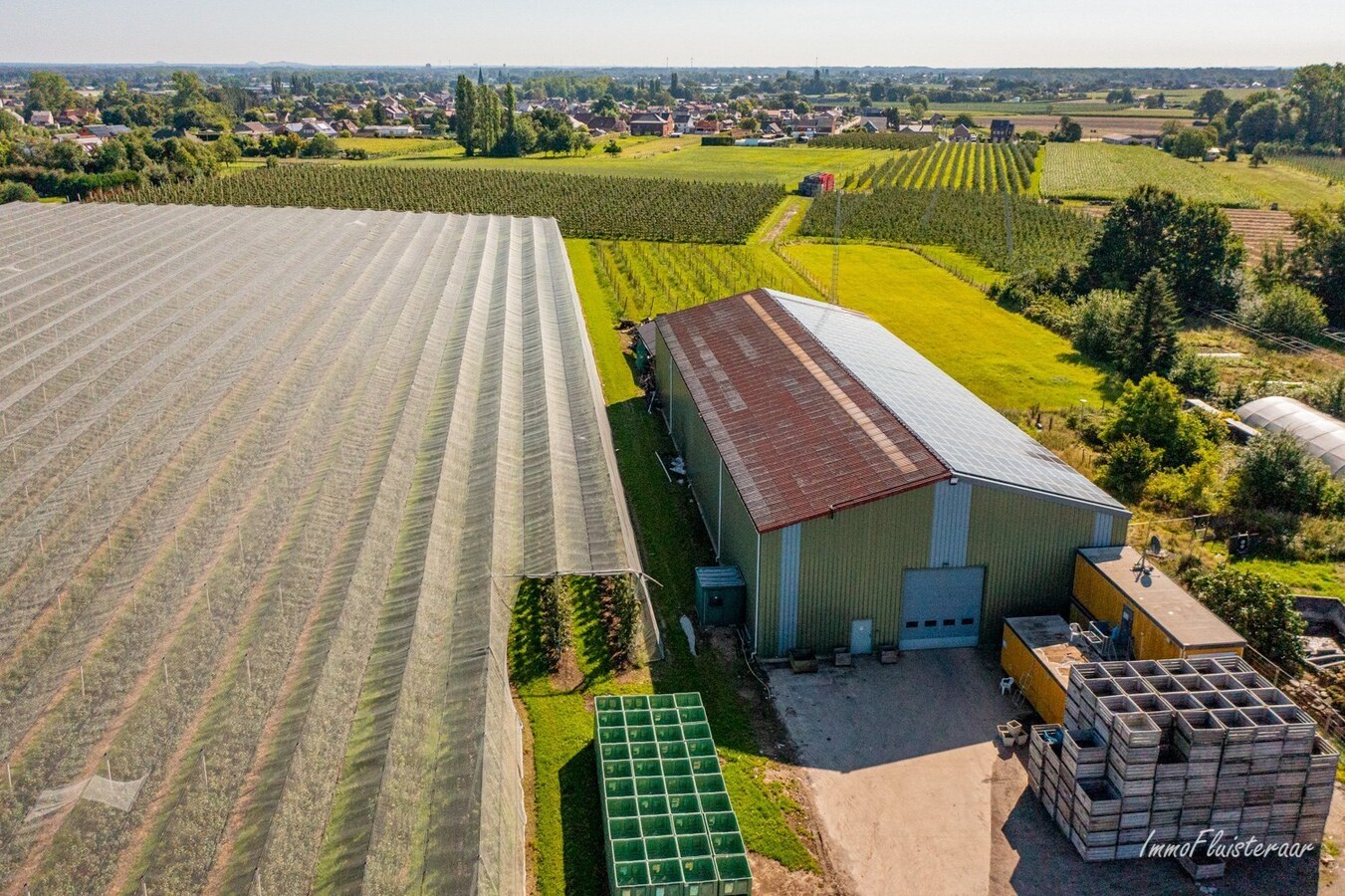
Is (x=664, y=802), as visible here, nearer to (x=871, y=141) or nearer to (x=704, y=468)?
(x=704, y=468)

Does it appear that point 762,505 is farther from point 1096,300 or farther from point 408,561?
point 1096,300

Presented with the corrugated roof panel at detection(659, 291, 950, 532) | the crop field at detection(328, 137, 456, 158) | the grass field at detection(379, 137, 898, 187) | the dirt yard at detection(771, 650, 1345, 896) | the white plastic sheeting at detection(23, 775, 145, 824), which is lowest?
the dirt yard at detection(771, 650, 1345, 896)

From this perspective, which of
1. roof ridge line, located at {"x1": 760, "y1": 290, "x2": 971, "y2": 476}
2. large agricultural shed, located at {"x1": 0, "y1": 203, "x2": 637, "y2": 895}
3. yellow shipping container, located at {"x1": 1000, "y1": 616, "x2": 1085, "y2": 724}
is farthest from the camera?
roof ridge line, located at {"x1": 760, "y1": 290, "x2": 971, "y2": 476}

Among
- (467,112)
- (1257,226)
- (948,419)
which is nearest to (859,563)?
(948,419)

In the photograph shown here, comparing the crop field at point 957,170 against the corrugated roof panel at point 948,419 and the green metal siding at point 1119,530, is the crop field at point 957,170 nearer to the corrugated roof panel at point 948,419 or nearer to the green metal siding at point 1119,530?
the corrugated roof panel at point 948,419

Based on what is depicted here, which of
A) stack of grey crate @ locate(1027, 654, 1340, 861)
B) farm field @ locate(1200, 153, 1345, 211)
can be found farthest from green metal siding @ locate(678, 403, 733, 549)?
farm field @ locate(1200, 153, 1345, 211)

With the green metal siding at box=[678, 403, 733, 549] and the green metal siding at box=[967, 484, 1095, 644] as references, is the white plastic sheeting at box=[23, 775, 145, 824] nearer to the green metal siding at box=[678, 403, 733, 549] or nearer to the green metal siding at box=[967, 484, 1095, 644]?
the green metal siding at box=[678, 403, 733, 549]

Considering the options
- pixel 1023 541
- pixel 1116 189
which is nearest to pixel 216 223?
pixel 1023 541
